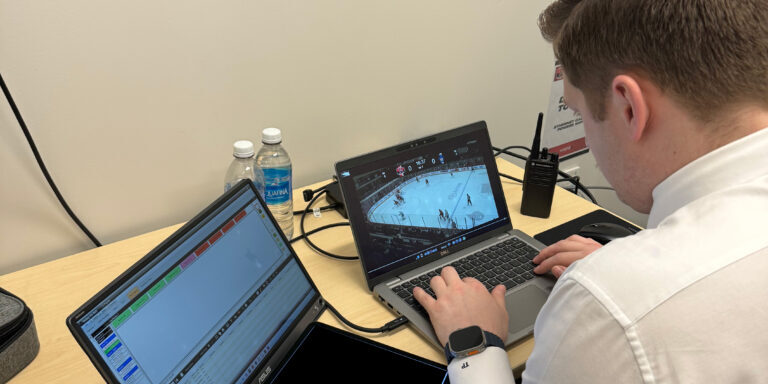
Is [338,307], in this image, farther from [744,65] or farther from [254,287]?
[744,65]

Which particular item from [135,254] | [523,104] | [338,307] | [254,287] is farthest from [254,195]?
[523,104]

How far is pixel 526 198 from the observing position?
132 centimetres

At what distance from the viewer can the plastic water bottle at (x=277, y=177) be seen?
1147 millimetres

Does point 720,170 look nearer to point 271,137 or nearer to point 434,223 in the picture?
point 434,223

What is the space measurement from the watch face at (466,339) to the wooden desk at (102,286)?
6 centimetres

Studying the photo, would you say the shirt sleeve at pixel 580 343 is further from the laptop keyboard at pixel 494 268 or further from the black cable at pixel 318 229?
the black cable at pixel 318 229

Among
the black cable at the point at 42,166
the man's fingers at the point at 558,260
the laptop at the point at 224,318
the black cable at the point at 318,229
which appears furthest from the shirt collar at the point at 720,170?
the black cable at the point at 42,166

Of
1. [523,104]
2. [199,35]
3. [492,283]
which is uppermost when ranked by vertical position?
[199,35]

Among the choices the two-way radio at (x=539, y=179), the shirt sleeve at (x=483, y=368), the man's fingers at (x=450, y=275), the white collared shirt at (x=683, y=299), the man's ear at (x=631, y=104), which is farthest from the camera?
the two-way radio at (x=539, y=179)

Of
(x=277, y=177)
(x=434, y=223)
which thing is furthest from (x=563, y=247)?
(x=277, y=177)

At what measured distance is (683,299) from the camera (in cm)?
57

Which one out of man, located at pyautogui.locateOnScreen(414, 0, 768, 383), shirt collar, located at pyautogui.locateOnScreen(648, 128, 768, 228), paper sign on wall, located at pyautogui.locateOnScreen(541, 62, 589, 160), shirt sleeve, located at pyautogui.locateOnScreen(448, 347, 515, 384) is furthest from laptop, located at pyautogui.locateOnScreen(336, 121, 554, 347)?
paper sign on wall, located at pyautogui.locateOnScreen(541, 62, 589, 160)

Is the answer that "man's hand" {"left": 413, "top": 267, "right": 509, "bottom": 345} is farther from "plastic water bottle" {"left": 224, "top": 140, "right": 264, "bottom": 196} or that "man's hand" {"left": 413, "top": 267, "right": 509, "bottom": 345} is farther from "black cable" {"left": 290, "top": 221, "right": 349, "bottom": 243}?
"plastic water bottle" {"left": 224, "top": 140, "right": 264, "bottom": 196}

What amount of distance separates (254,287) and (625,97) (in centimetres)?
58
